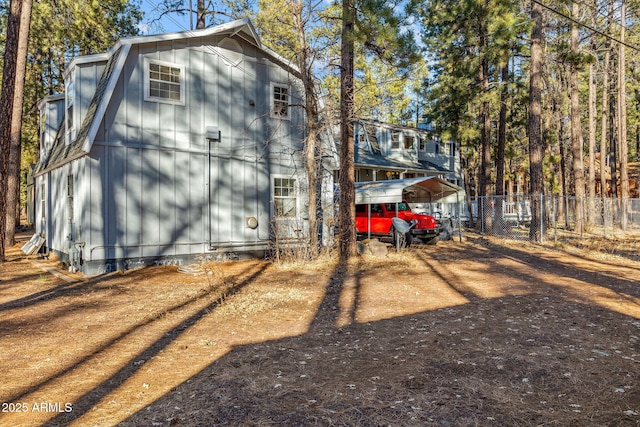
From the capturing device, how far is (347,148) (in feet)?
40.0

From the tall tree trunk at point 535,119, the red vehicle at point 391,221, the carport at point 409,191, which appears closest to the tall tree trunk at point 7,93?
the carport at point 409,191

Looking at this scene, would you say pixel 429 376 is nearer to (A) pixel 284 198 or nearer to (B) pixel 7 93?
(A) pixel 284 198

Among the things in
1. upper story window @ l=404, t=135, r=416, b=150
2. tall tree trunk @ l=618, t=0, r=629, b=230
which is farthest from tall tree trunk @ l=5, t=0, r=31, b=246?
tall tree trunk @ l=618, t=0, r=629, b=230

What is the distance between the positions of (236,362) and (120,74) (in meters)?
8.48

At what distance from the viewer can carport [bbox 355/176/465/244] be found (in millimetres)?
14405

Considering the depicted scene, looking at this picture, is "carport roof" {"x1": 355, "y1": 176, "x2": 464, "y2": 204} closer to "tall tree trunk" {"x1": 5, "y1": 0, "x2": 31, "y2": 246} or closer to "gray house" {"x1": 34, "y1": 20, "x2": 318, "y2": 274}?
"gray house" {"x1": 34, "y1": 20, "x2": 318, "y2": 274}

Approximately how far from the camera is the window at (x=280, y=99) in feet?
42.5

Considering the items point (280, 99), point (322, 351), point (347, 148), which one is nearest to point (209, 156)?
point (280, 99)

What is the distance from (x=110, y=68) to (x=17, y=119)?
6.59 metres

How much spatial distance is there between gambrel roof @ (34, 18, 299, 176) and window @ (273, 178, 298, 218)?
3256mm

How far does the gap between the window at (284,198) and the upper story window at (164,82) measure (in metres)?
3.67

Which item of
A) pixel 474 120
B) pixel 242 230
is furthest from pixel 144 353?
pixel 474 120

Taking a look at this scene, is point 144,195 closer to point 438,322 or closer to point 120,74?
point 120,74

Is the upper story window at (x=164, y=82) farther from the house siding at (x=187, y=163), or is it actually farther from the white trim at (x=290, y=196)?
the white trim at (x=290, y=196)
